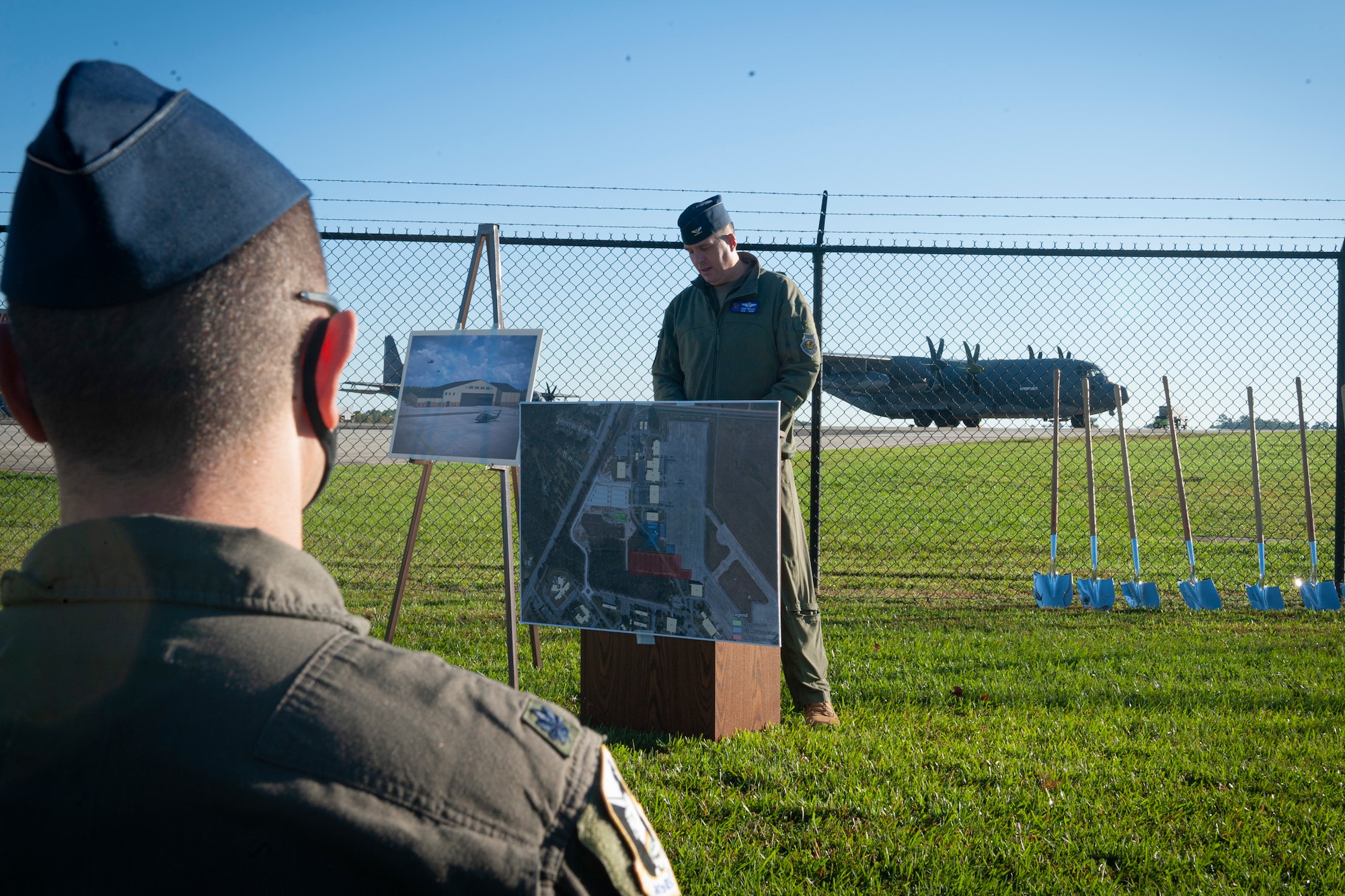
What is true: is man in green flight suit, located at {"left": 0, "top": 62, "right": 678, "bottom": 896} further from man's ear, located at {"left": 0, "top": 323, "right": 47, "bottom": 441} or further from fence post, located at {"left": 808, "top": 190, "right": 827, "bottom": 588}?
fence post, located at {"left": 808, "top": 190, "right": 827, "bottom": 588}

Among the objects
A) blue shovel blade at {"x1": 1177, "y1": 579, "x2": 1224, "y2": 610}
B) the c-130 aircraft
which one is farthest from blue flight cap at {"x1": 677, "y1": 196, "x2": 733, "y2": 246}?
the c-130 aircraft

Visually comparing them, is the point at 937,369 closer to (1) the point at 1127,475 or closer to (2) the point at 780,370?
(1) the point at 1127,475

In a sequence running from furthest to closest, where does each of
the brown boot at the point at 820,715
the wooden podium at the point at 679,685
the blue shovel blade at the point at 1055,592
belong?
the blue shovel blade at the point at 1055,592
the brown boot at the point at 820,715
the wooden podium at the point at 679,685

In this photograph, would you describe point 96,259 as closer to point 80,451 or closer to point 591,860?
point 80,451

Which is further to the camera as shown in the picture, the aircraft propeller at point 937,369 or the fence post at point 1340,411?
the aircraft propeller at point 937,369

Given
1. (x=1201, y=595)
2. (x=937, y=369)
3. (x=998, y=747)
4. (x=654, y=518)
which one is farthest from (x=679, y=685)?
(x=937, y=369)

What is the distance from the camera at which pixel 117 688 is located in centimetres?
67

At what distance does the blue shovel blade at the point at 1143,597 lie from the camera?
6582mm

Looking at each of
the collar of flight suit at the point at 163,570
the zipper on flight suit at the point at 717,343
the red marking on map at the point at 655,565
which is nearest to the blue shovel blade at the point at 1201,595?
the zipper on flight suit at the point at 717,343

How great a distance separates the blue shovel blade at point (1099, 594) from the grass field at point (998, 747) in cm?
23

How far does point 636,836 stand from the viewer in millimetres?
803

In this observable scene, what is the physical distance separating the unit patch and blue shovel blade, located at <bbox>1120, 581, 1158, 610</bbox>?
6.77 metres

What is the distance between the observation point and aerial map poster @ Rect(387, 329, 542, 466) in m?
4.03

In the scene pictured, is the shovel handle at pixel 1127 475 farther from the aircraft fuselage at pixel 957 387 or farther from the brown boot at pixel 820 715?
the aircraft fuselage at pixel 957 387
